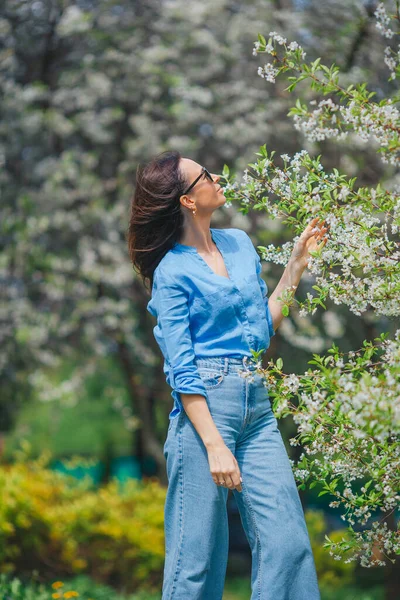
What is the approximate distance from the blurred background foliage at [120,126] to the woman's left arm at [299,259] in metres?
3.32

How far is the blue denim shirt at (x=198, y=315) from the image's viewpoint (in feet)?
7.85

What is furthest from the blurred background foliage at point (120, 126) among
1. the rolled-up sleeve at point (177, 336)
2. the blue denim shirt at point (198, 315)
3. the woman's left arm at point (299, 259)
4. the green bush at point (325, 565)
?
the rolled-up sleeve at point (177, 336)

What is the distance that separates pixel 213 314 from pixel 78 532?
3727mm

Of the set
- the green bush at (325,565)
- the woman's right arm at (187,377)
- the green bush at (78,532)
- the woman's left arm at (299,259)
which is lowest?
the green bush at (325,565)

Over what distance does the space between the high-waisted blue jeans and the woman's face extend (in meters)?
0.55

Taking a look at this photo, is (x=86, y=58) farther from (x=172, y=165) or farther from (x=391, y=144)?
(x=391, y=144)

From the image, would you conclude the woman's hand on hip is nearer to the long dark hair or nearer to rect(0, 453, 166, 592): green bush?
the long dark hair

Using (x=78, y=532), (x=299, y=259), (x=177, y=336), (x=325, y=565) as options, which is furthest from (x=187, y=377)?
(x=325, y=565)

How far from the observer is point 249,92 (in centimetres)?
638

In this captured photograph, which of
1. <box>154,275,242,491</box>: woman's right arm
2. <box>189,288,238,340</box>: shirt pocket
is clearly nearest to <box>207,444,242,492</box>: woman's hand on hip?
<box>154,275,242,491</box>: woman's right arm

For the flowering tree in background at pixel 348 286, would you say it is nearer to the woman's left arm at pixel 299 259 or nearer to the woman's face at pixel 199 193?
the woman's left arm at pixel 299 259

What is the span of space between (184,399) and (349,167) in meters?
4.76

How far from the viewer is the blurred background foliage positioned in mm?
6273

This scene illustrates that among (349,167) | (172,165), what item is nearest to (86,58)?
(349,167)
